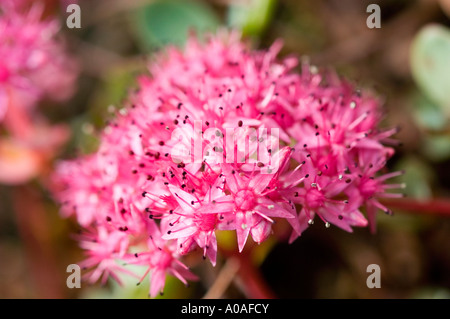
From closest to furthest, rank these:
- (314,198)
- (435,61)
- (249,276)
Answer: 1. (314,198)
2. (249,276)
3. (435,61)

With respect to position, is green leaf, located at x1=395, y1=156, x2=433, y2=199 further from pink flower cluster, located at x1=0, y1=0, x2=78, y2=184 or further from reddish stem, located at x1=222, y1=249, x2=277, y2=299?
pink flower cluster, located at x1=0, y1=0, x2=78, y2=184

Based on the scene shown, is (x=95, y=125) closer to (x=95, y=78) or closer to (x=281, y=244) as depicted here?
(x=95, y=78)

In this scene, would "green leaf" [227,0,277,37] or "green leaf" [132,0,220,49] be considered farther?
"green leaf" [132,0,220,49]

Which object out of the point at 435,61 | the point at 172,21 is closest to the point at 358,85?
the point at 435,61

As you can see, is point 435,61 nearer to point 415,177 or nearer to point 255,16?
point 415,177
